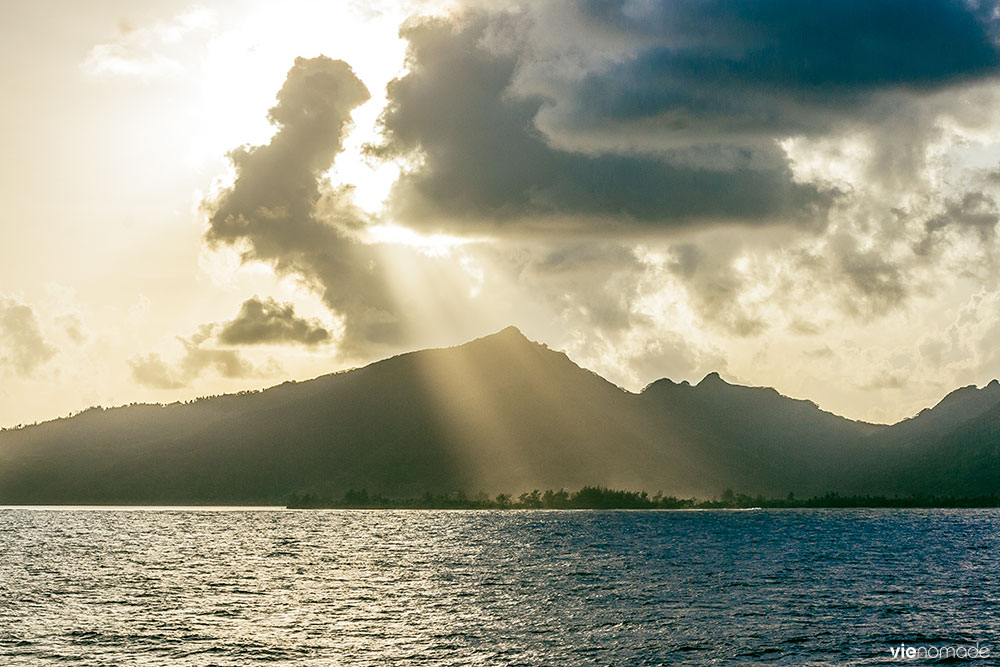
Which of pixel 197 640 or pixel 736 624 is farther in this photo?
pixel 736 624

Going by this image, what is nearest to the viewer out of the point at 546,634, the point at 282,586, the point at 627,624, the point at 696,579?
the point at 546,634

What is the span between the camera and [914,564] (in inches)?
7264

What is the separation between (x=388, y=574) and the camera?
162m

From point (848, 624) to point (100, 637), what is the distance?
2734 inches

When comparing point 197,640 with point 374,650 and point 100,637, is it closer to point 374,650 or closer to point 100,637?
point 100,637

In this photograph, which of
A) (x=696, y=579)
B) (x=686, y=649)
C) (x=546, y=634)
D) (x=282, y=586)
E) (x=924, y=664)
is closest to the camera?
(x=924, y=664)

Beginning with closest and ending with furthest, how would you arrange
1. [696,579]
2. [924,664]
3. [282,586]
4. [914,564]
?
[924,664], [282,586], [696,579], [914,564]

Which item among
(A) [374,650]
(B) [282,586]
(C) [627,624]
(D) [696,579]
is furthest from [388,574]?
(A) [374,650]

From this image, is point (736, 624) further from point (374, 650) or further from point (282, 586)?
point (282, 586)

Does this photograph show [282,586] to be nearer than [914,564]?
Yes

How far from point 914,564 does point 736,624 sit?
94114mm

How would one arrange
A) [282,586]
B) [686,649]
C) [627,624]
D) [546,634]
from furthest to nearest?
1. [282,586]
2. [627,624]
3. [546,634]
4. [686,649]

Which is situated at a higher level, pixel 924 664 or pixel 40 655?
pixel 40 655

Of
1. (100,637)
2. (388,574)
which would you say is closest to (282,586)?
(388,574)
